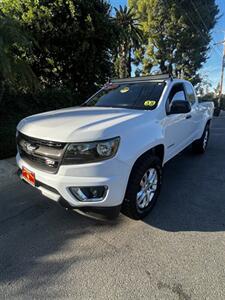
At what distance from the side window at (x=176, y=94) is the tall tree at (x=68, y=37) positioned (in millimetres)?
6922

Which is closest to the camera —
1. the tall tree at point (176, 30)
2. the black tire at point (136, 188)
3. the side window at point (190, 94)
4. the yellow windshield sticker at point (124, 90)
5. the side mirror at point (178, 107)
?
the black tire at point (136, 188)

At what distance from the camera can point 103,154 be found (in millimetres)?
2195

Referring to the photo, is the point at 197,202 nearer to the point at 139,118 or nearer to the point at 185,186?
the point at 185,186

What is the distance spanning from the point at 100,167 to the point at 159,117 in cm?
127

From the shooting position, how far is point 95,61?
10.6 m

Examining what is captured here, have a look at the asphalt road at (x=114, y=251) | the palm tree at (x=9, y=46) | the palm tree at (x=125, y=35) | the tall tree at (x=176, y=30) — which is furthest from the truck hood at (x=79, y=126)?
the tall tree at (x=176, y=30)

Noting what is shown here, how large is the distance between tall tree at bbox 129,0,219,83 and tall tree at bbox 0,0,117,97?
45.0 feet

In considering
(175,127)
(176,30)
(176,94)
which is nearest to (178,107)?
(175,127)

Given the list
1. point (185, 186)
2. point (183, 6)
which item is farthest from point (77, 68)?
point (183, 6)

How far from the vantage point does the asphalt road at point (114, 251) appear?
6.25 feet

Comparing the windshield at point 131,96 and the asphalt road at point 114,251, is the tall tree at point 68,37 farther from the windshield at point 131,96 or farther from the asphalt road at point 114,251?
the asphalt road at point 114,251

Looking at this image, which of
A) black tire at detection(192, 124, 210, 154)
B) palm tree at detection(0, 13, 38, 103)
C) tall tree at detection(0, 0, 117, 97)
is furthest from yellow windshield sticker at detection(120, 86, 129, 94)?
tall tree at detection(0, 0, 117, 97)

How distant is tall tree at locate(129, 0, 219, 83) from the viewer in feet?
76.0

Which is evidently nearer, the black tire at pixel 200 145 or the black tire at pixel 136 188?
the black tire at pixel 136 188
